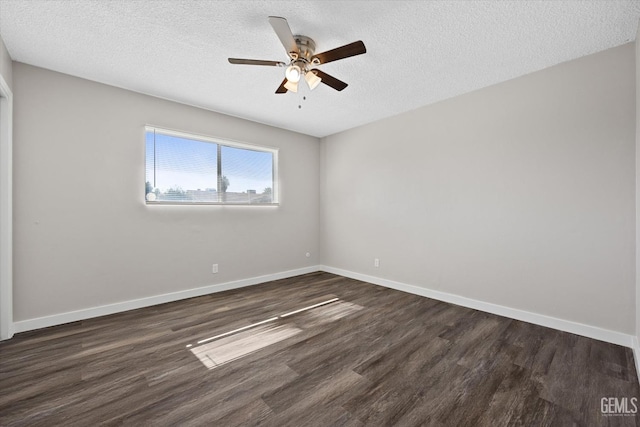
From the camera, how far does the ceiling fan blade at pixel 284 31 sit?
1759 mm

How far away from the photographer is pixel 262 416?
1.50 meters

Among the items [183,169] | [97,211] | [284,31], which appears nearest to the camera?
[284,31]

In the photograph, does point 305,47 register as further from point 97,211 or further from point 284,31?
point 97,211

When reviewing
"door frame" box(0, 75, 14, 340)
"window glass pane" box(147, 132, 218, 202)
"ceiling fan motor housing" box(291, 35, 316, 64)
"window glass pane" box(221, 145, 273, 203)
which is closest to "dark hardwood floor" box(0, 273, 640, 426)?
"door frame" box(0, 75, 14, 340)

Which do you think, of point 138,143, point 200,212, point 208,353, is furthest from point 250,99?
point 208,353

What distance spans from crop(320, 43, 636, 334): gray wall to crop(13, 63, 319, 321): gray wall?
261cm

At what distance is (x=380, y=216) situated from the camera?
13.8 ft

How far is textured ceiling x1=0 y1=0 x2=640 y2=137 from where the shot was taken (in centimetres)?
187

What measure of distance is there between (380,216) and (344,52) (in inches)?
106

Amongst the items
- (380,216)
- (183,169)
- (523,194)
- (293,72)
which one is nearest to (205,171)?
(183,169)

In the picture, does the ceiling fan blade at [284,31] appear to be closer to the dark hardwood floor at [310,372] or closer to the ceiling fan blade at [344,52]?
the ceiling fan blade at [344,52]

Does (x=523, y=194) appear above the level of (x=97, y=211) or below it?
above

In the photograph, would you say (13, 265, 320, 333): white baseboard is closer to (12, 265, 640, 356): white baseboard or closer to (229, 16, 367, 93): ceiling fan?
(12, 265, 640, 356): white baseboard

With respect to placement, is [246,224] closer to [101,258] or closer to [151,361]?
[101,258]
